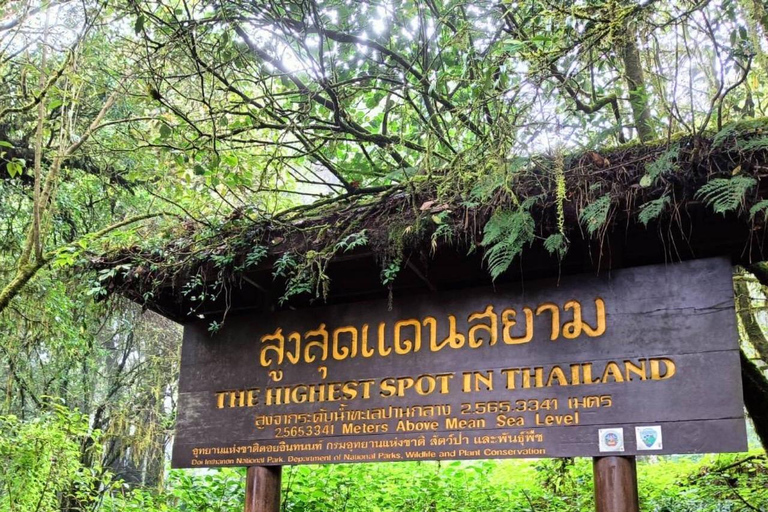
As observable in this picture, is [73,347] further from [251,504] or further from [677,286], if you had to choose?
[677,286]

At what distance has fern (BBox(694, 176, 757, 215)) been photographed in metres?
3.20

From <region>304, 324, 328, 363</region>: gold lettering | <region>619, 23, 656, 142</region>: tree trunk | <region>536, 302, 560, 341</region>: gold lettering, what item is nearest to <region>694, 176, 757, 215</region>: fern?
<region>619, 23, 656, 142</region>: tree trunk

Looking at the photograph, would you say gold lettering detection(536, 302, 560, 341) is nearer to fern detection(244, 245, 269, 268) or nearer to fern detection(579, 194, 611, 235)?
fern detection(579, 194, 611, 235)

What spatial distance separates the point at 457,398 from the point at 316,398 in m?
1.03

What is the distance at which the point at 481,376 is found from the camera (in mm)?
4234

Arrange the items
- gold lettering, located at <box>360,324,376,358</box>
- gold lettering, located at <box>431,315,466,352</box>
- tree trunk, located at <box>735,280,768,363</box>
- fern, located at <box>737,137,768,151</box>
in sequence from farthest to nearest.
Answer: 1. tree trunk, located at <box>735,280,768,363</box>
2. gold lettering, located at <box>360,324,376,358</box>
3. gold lettering, located at <box>431,315,466,352</box>
4. fern, located at <box>737,137,768,151</box>

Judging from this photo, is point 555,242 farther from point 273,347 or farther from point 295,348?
point 273,347

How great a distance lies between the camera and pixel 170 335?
15.2 m

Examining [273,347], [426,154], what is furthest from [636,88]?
[273,347]

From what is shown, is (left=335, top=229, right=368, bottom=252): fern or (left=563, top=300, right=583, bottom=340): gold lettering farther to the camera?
(left=335, top=229, right=368, bottom=252): fern

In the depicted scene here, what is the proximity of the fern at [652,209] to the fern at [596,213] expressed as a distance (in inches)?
6.8

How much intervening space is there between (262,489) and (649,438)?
8.40 ft

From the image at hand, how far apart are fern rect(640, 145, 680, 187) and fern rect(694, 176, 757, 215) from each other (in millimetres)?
192

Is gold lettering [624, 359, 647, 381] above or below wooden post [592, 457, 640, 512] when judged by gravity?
above
